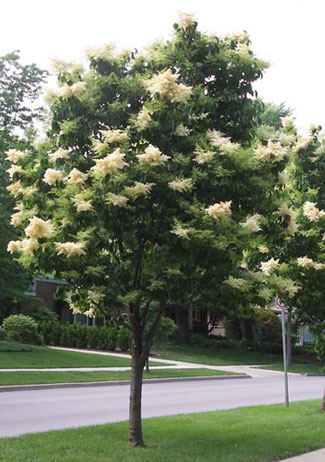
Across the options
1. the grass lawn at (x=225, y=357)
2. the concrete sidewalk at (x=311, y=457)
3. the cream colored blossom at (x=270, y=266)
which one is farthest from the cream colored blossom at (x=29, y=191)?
the grass lawn at (x=225, y=357)

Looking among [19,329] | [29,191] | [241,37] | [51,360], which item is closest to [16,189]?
[29,191]

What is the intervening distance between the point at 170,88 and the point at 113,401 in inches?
364

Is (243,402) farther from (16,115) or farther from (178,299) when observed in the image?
(16,115)

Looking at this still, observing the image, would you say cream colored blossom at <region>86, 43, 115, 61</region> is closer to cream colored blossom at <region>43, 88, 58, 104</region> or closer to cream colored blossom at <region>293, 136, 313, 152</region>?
cream colored blossom at <region>43, 88, 58, 104</region>

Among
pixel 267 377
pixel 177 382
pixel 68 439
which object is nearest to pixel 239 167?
pixel 68 439

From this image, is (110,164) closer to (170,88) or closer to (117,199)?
(117,199)

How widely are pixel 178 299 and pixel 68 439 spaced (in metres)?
2.60

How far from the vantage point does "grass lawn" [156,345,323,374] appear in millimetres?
30850

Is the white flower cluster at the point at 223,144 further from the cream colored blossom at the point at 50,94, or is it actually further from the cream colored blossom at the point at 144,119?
the cream colored blossom at the point at 50,94

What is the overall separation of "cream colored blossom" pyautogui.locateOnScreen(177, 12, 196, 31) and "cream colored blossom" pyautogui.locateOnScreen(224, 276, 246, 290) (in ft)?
11.5

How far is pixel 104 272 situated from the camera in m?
7.39

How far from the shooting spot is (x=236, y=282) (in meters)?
7.25

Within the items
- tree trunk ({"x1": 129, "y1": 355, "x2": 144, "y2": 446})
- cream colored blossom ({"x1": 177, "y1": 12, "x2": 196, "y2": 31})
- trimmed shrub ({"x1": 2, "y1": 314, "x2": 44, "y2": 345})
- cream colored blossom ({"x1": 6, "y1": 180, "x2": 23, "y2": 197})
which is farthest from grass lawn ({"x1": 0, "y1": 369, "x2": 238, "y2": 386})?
cream colored blossom ({"x1": 177, "y1": 12, "x2": 196, "y2": 31})

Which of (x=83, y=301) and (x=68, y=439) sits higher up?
(x=83, y=301)
